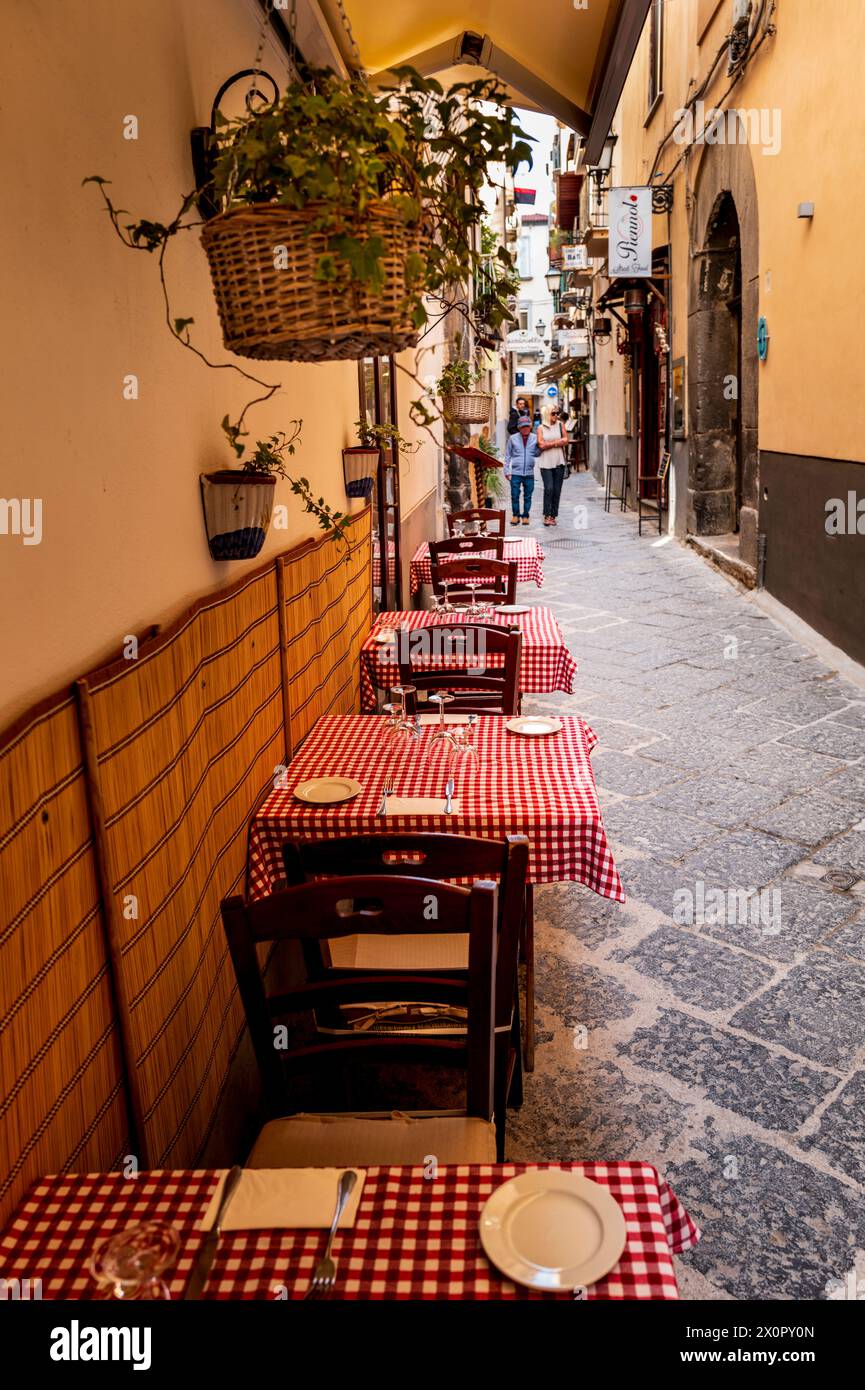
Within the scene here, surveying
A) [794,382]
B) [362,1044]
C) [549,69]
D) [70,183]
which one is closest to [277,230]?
[70,183]

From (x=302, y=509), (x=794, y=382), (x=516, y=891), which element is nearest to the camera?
(x=516, y=891)

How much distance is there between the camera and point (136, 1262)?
47.8 inches

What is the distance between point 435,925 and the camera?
183 centimetres

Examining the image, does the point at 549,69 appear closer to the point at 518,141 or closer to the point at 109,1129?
the point at 518,141

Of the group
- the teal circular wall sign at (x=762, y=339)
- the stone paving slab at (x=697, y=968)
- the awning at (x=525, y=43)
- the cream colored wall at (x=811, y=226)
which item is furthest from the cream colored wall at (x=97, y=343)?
the teal circular wall sign at (x=762, y=339)

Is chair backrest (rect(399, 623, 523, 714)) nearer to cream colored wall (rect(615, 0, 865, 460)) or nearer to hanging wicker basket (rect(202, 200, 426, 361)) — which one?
hanging wicker basket (rect(202, 200, 426, 361))

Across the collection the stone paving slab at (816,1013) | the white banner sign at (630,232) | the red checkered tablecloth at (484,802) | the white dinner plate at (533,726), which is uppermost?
A: the white banner sign at (630,232)

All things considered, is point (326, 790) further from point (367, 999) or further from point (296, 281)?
point (296, 281)

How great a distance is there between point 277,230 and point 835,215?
6153 millimetres

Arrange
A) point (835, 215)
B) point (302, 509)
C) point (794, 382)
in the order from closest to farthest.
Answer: point (302, 509), point (835, 215), point (794, 382)

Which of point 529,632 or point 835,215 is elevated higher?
point 835,215

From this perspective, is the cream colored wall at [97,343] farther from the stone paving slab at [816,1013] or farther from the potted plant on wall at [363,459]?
the potted plant on wall at [363,459]

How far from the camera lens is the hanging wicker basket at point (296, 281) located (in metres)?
1.81

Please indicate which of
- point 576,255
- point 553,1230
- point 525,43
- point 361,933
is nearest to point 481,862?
point 361,933
